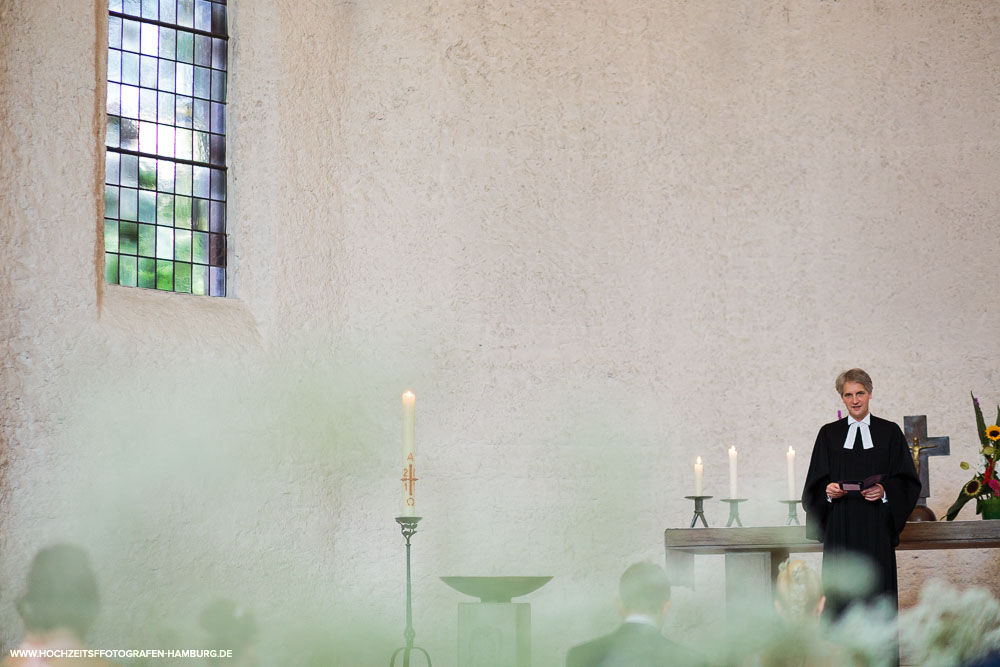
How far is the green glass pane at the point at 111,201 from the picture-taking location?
7.25 metres

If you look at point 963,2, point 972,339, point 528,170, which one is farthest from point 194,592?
point 963,2

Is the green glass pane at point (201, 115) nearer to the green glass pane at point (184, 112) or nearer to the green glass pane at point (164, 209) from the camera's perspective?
the green glass pane at point (184, 112)

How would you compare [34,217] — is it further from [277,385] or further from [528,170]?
[528,170]

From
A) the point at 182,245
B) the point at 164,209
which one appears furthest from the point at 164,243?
the point at 164,209

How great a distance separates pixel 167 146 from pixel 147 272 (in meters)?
0.84

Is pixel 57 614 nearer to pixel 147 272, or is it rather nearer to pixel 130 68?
pixel 147 272

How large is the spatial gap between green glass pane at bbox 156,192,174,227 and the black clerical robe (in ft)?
13.9

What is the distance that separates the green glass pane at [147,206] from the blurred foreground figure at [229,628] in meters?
2.42

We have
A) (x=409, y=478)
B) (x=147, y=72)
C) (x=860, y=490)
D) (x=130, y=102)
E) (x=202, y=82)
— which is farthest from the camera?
(x=202, y=82)

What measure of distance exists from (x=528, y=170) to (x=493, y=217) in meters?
0.43

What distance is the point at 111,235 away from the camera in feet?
23.8

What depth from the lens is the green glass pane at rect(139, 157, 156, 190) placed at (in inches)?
294

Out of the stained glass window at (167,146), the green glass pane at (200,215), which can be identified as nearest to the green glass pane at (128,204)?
the stained glass window at (167,146)

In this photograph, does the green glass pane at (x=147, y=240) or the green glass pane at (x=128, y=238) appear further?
the green glass pane at (x=147, y=240)
